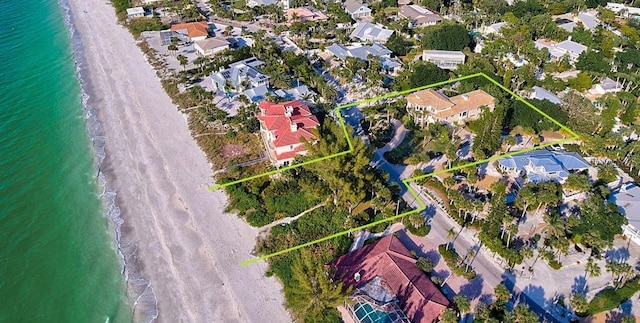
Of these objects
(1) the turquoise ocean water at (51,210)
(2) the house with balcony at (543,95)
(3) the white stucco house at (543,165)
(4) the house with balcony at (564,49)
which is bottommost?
(1) the turquoise ocean water at (51,210)

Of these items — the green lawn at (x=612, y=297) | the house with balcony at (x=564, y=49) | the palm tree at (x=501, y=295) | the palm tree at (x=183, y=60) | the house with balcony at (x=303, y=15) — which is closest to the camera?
the palm tree at (x=501, y=295)

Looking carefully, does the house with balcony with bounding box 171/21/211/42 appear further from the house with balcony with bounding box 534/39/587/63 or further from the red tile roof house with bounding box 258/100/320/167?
Answer: the house with balcony with bounding box 534/39/587/63

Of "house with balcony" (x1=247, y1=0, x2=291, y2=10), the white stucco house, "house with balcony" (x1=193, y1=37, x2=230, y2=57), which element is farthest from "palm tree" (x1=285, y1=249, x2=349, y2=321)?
"house with balcony" (x1=247, y1=0, x2=291, y2=10)

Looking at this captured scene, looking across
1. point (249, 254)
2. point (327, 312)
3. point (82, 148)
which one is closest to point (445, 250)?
point (327, 312)

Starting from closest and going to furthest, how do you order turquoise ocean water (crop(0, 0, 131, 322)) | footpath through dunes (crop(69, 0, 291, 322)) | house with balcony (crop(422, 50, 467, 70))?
footpath through dunes (crop(69, 0, 291, 322)) < turquoise ocean water (crop(0, 0, 131, 322)) < house with balcony (crop(422, 50, 467, 70))

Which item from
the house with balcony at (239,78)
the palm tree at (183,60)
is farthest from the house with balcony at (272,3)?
the house with balcony at (239,78)

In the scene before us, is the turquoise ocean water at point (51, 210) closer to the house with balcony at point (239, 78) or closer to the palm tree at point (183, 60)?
the palm tree at point (183, 60)

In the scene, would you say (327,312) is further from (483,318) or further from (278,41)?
(278,41)
